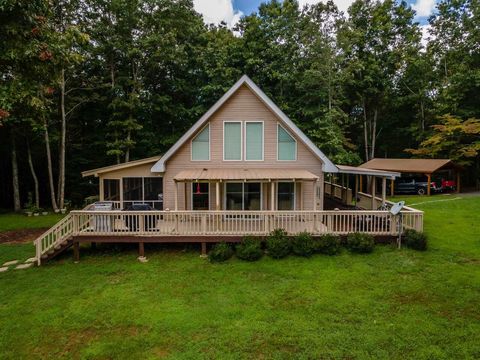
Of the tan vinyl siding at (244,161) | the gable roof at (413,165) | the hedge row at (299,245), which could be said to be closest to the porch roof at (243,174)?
the tan vinyl siding at (244,161)

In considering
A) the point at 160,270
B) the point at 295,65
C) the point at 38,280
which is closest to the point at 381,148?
the point at 295,65

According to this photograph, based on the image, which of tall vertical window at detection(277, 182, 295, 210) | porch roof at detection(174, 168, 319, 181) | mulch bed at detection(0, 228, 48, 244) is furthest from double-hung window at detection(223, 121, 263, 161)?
mulch bed at detection(0, 228, 48, 244)

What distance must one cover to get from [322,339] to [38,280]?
8436 mm

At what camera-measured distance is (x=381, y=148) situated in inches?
1416

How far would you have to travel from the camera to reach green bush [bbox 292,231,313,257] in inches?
413

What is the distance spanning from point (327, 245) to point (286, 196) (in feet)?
11.4

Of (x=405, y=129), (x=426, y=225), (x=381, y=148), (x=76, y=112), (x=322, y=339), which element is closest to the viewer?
(x=322, y=339)

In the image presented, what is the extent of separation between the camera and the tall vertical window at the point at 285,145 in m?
13.6

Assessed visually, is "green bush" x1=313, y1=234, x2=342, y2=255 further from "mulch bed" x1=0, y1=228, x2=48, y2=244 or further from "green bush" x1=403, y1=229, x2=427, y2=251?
"mulch bed" x1=0, y1=228, x2=48, y2=244

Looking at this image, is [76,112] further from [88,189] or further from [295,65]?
[295,65]

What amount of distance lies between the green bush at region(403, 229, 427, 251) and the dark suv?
1671 cm

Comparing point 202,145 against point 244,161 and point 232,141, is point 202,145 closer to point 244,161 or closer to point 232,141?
point 232,141

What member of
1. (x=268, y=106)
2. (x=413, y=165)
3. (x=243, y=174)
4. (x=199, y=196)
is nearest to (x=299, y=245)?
(x=243, y=174)

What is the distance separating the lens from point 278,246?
412 inches
